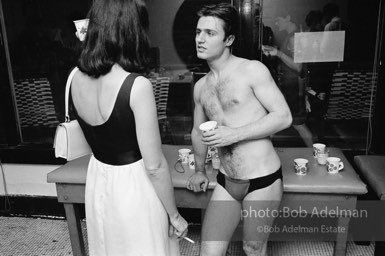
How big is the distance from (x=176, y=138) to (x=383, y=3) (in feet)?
7.04

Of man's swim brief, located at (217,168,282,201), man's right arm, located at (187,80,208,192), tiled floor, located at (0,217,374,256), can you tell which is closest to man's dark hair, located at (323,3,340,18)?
man's right arm, located at (187,80,208,192)

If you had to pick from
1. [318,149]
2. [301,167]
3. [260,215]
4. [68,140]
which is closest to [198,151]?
[260,215]

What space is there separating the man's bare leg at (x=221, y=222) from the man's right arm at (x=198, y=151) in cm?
22

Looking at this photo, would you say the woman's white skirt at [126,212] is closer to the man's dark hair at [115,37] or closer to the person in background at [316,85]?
the man's dark hair at [115,37]

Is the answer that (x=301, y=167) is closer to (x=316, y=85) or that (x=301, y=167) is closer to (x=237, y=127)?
(x=237, y=127)

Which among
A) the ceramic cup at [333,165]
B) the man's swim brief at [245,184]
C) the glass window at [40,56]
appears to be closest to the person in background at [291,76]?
the ceramic cup at [333,165]

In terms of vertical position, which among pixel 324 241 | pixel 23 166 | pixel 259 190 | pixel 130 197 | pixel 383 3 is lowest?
pixel 324 241

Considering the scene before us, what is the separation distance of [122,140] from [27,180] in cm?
248

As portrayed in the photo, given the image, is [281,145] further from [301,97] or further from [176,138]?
[176,138]

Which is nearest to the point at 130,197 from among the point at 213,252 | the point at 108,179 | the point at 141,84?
the point at 108,179

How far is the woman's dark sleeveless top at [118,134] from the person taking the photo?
1.50m

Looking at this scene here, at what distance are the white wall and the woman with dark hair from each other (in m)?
1.94

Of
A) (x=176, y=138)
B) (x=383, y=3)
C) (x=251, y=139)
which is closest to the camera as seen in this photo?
(x=251, y=139)

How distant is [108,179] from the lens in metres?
1.72
